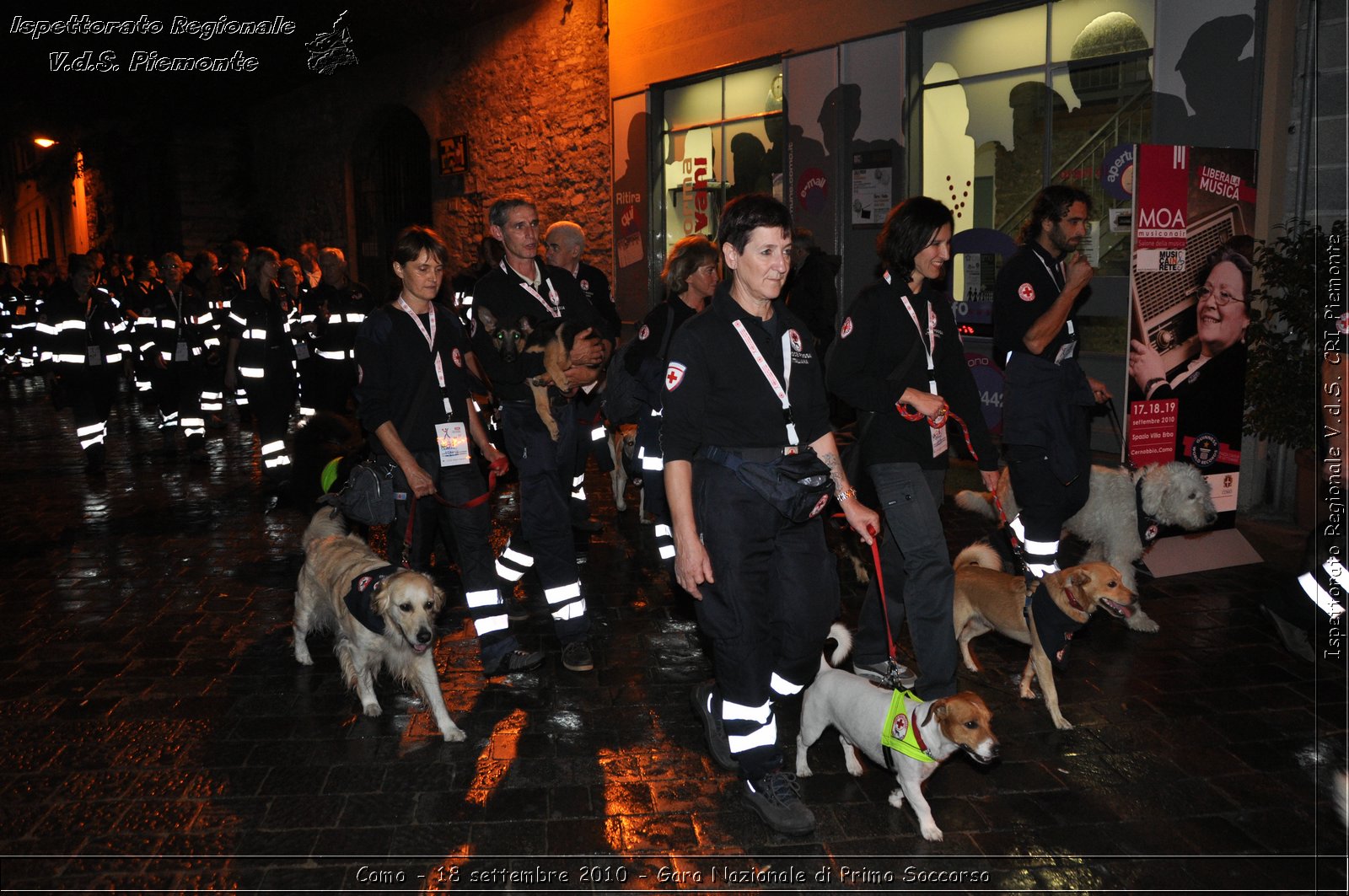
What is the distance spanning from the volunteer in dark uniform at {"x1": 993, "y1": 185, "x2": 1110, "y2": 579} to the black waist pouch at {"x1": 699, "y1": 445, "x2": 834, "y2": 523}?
205 centimetres

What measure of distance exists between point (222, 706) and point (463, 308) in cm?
606

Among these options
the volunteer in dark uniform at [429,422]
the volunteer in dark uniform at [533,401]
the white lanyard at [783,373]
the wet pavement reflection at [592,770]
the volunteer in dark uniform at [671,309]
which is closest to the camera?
the wet pavement reflection at [592,770]

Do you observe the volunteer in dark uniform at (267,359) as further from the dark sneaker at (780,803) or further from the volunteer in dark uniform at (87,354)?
the dark sneaker at (780,803)

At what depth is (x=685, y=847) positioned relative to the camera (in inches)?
149

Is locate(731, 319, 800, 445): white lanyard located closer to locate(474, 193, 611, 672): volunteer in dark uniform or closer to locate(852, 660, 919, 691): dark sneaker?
locate(852, 660, 919, 691): dark sneaker

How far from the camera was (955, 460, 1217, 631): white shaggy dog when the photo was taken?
20.4 feet

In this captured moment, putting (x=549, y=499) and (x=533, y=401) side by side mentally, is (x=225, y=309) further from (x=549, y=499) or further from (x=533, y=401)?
(x=549, y=499)

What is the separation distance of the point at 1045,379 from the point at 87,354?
10612 millimetres

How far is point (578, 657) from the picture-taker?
5.55 m

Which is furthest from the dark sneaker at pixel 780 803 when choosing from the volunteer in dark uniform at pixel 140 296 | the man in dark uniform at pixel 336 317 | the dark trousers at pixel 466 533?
the volunteer in dark uniform at pixel 140 296

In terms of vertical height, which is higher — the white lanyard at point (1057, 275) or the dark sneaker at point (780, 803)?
the white lanyard at point (1057, 275)

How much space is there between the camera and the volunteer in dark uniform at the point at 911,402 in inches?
181

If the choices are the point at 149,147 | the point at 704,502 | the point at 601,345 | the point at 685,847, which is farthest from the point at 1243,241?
the point at 149,147

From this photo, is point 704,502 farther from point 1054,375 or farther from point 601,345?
point 1054,375
